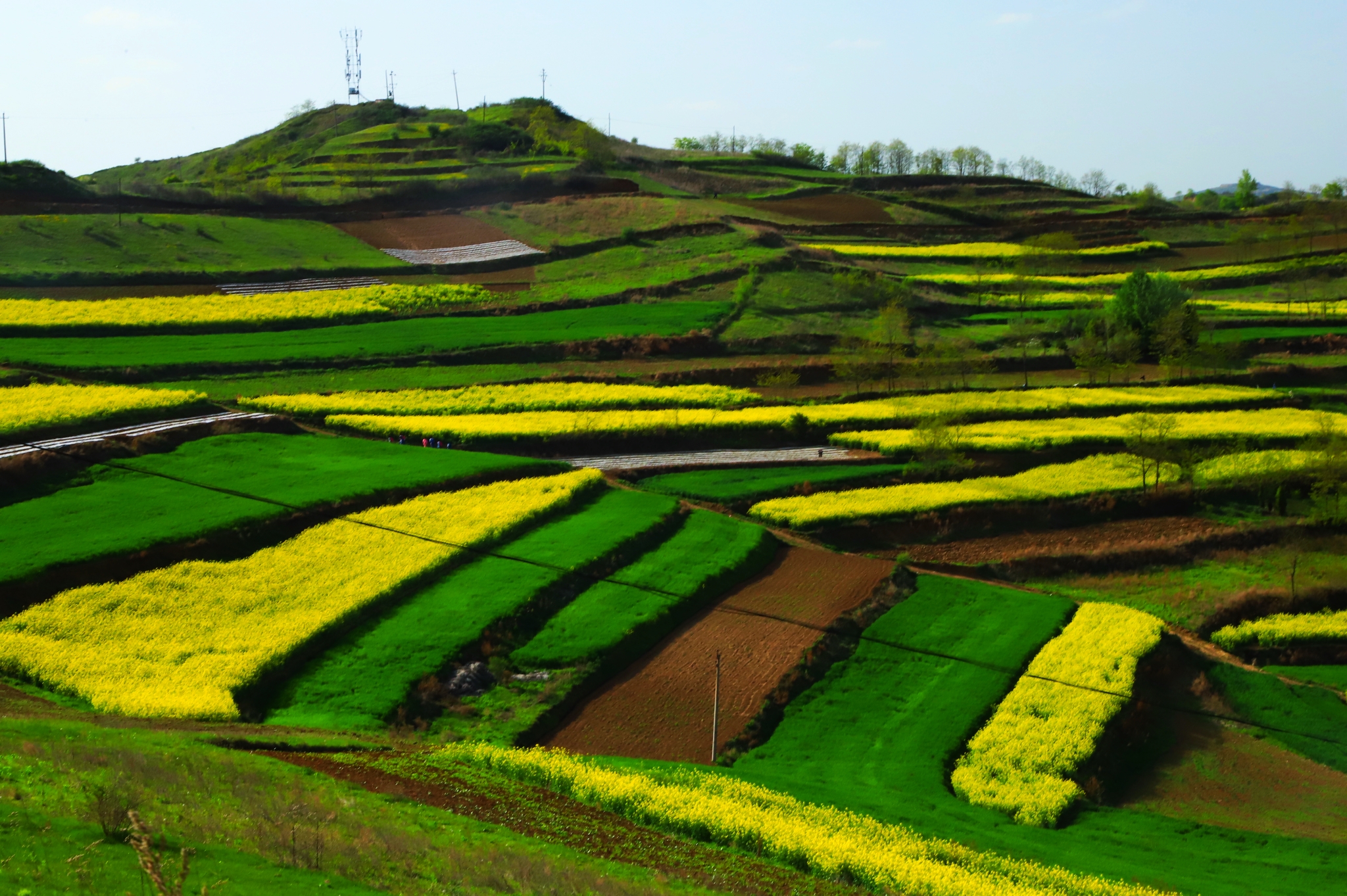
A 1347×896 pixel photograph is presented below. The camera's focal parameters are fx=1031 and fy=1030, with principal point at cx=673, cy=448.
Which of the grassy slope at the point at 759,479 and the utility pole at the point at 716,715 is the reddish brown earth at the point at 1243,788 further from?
the grassy slope at the point at 759,479

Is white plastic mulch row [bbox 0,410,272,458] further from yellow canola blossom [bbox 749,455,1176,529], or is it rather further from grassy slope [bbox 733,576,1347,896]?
grassy slope [bbox 733,576,1347,896]

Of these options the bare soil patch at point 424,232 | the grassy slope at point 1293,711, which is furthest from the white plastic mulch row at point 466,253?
the grassy slope at point 1293,711

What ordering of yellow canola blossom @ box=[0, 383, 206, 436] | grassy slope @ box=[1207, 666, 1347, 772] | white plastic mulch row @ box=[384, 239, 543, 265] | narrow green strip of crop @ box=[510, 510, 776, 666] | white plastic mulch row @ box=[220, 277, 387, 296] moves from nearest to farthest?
grassy slope @ box=[1207, 666, 1347, 772] → narrow green strip of crop @ box=[510, 510, 776, 666] → yellow canola blossom @ box=[0, 383, 206, 436] → white plastic mulch row @ box=[220, 277, 387, 296] → white plastic mulch row @ box=[384, 239, 543, 265]

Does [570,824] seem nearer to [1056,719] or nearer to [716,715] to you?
[716,715]

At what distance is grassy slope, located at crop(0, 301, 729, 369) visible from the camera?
68.8 metres

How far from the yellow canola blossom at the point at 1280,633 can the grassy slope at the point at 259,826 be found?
34993 mm

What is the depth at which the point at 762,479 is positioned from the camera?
59719 mm

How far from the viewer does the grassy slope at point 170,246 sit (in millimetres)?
86125

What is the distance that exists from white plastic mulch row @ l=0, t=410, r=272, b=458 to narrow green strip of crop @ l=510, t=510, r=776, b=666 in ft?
90.6

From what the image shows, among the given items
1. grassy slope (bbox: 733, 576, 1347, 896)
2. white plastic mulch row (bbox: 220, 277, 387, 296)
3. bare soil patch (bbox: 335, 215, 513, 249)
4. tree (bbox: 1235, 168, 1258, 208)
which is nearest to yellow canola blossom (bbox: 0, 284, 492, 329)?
white plastic mulch row (bbox: 220, 277, 387, 296)

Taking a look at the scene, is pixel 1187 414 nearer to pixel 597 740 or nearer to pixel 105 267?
pixel 597 740

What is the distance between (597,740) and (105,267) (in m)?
72.7

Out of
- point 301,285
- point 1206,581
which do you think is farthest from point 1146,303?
point 301,285

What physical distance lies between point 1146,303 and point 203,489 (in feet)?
244
